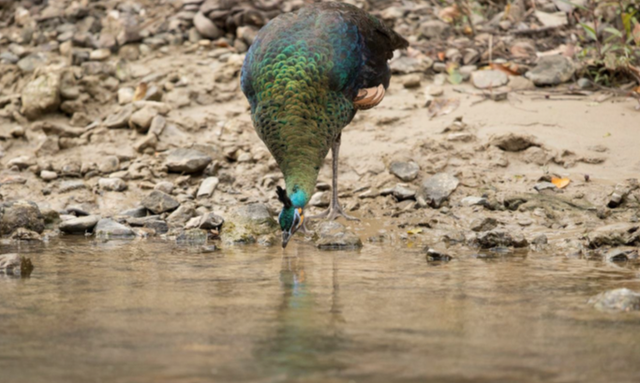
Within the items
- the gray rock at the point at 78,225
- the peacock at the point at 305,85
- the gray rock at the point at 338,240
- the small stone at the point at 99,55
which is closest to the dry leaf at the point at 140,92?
the small stone at the point at 99,55

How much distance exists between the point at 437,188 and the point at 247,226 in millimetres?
1557

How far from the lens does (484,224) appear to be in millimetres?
6121

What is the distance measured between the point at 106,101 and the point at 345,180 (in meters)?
2.97

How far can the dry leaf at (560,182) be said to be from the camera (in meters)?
6.63

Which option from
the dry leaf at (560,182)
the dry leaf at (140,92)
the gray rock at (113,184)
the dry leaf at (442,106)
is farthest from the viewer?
the dry leaf at (140,92)

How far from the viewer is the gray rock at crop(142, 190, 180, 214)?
7.03 metres

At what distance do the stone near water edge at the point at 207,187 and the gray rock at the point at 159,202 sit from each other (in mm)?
249

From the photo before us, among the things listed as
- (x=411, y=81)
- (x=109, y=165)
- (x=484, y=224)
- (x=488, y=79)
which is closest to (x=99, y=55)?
(x=109, y=165)

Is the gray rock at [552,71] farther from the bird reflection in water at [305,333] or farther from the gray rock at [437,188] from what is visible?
the bird reflection in water at [305,333]

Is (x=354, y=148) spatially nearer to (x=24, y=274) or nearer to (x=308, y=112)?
(x=308, y=112)

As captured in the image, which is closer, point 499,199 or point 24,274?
point 24,274

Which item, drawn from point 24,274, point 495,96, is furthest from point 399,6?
point 24,274

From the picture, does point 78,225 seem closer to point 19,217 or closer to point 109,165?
point 19,217

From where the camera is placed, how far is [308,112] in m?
6.11
